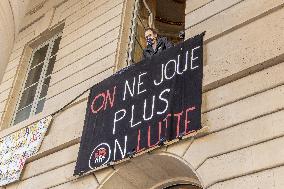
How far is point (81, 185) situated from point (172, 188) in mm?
1480

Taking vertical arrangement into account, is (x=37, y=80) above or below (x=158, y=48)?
above

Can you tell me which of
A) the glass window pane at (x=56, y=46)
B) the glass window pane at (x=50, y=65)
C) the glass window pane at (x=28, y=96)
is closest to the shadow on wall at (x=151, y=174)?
the glass window pane at (x=28, y=96)

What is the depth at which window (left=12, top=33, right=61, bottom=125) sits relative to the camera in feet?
35.3

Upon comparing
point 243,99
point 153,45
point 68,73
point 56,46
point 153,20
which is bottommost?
point 243,99

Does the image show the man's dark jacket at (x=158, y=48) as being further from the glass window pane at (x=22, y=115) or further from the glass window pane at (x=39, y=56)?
the glass window pane at (x=39, y=56)

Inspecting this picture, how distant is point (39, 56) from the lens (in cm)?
1195

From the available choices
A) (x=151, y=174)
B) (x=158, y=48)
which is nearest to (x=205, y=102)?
(x=151, y=174)

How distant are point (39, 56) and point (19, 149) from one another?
321cm

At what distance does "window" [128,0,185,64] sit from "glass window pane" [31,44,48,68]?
2.83 metres

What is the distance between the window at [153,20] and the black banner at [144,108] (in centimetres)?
117

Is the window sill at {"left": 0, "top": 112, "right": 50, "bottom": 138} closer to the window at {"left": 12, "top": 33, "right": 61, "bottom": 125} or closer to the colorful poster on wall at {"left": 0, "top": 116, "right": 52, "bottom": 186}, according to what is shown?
the colorful poster on wall at {"left": 0, "top": 116, "right": 52, "bottom": 186}

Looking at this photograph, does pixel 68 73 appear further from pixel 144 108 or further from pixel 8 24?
pixel 144 108

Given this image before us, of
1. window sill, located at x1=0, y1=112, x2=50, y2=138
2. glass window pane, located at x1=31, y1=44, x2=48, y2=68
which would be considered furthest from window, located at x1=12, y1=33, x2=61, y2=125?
window sill, located at x1=0, y1=112, x2=50, y2=138

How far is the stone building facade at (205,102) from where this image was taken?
19.7ft
